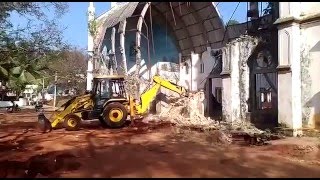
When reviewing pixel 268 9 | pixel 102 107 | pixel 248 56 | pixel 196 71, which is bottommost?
pixel 102 107

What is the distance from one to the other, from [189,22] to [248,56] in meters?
11.6

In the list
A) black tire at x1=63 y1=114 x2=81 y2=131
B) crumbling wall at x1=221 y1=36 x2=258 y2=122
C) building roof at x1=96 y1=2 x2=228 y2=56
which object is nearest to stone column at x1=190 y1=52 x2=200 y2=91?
building roof at x1=96 y1=2 x2=228 y2=56

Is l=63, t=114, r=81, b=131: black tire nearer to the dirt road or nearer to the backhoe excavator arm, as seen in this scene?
the dirt road

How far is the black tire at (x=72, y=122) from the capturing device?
57.7 feet

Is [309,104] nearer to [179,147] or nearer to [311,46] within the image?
[311,46]

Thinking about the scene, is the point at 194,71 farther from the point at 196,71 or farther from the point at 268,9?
the point at 268,9

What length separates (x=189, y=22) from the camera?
28.3m

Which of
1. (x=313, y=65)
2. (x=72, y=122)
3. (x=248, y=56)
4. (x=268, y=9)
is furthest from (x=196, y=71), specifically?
(x=313, y=65)

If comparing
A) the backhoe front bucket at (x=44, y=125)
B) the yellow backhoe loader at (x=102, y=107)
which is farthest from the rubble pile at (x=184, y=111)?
the backhoe front bucket at (x=44, y=125)

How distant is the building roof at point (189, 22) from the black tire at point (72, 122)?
10189 millimetres

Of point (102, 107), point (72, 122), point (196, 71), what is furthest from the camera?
point (196, 71)

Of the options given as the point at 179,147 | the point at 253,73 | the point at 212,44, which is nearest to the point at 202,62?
the point at 212,44

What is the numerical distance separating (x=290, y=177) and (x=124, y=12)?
21.2 m

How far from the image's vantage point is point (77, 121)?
58.4 feet
